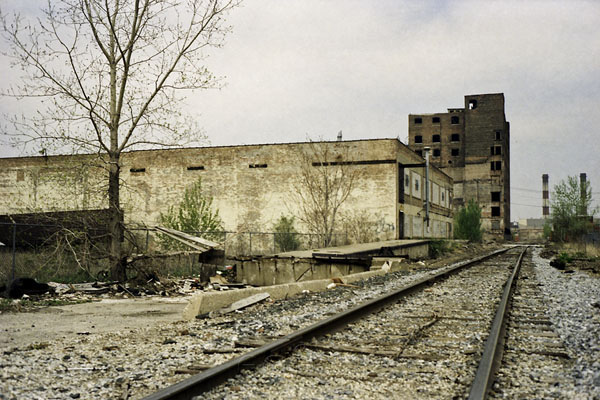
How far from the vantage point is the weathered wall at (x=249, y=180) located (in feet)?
109

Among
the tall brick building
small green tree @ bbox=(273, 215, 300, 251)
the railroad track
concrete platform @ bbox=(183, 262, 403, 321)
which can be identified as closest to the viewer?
the railroad track

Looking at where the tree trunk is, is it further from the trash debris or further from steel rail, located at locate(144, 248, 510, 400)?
steel rail, located at locate(144, 248, 510, 400)

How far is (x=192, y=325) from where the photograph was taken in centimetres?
741

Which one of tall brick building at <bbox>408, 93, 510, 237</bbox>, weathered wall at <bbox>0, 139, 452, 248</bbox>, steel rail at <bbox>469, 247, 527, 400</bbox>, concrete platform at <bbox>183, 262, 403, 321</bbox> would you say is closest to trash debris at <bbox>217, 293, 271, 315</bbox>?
concrete platform at <bbox>183, 262, 403, 321</bbox>

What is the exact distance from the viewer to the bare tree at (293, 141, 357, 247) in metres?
33.2

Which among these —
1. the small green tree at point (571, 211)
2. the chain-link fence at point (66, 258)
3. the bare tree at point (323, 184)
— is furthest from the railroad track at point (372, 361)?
the small green tree at point (571, 211)

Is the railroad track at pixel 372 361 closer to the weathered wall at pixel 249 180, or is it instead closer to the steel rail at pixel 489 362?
the steel rail at pixel 489 362

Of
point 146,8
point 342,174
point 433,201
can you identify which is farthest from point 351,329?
point 433,201

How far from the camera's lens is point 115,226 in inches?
576

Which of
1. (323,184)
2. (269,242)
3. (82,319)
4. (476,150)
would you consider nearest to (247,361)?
(82,319)

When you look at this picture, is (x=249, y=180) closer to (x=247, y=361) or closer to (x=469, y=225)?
(x=469, y=225)

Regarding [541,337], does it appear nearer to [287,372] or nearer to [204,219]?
[287,372]

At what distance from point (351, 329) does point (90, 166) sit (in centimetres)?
1061

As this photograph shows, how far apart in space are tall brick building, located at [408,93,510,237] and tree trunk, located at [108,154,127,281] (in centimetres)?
6789
